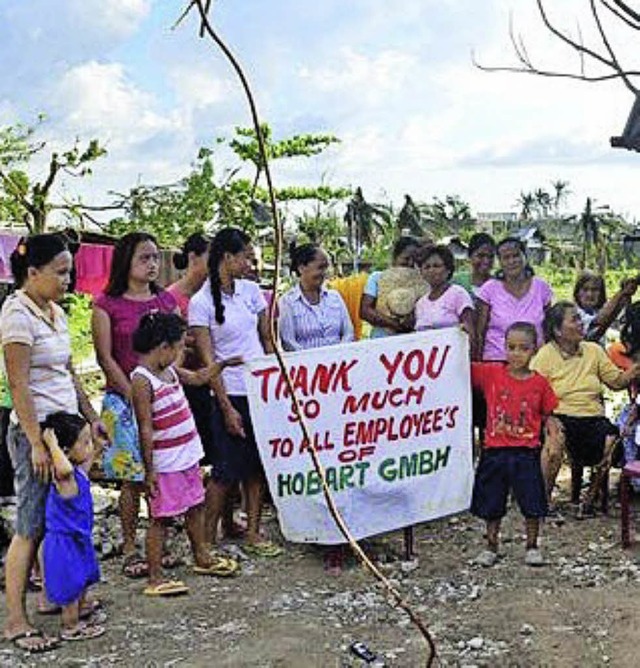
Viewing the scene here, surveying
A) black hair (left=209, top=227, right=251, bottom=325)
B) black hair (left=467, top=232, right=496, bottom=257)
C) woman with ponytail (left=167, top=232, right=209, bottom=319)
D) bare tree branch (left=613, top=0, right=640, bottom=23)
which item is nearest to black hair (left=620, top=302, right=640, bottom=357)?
black hair (left=467, top=232, right=496, bottom=257)

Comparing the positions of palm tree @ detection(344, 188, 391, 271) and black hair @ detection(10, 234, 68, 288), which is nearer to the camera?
black hair @ detection(10, 234, 68, 288)

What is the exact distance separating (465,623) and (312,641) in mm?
698

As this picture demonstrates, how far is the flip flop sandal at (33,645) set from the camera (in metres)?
4.42

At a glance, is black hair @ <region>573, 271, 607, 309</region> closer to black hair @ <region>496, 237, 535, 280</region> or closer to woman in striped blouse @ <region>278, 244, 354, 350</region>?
black hair @ <region>496, 237, 535, 280</region>

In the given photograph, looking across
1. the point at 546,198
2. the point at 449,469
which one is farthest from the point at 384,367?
the point at 546,198

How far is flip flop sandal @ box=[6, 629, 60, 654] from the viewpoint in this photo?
442 centimetres

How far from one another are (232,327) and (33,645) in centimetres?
190

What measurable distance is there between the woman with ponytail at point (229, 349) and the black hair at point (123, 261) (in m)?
0.43

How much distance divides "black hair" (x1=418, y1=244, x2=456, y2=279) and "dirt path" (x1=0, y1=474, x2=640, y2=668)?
5.10 feet

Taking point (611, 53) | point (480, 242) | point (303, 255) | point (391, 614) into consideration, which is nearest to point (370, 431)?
point (303, 255)

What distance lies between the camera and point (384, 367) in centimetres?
566

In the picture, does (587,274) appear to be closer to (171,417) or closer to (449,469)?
(449,469)

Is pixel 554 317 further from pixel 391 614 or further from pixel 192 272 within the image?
pixel 391 614

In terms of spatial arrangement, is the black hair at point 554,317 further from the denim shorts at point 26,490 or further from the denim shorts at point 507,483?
the denim shorts at point 26,490
